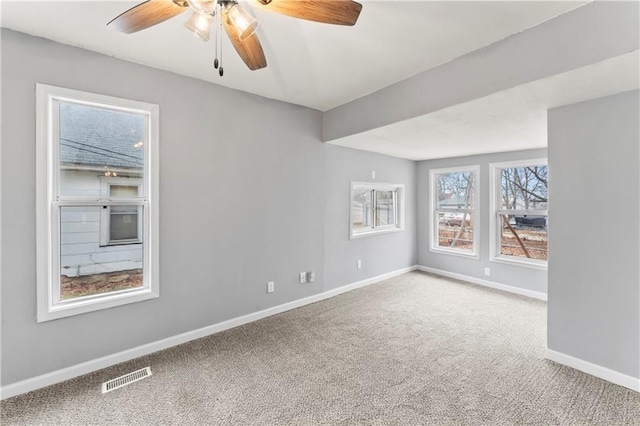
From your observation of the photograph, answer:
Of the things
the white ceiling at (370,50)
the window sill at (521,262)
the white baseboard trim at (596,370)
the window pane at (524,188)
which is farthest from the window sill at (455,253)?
the white baseboard trim at (596,370)

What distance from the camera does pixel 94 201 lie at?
2346 mm

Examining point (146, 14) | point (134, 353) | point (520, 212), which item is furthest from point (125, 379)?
point (520, 212)

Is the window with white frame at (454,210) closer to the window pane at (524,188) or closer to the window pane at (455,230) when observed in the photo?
the window pane at (455,230)

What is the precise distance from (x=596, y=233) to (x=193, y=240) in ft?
11.4

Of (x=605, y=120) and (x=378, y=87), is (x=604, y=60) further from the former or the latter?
(x=378, y=87)

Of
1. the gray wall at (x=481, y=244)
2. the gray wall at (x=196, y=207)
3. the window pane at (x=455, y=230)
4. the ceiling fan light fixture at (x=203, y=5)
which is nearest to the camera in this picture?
the ceiling fan light fixture at (x=203, y=5)

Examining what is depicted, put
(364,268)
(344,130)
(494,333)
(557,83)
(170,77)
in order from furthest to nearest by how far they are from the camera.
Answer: (364,268)
(344,130)
(494,333)
(170,77)
(557,83)

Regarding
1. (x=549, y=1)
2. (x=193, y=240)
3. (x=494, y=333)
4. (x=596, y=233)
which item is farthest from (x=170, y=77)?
(x=494, y=333)

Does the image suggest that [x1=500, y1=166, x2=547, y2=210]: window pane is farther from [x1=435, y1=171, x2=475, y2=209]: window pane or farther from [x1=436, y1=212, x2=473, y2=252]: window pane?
[x1=436, y1=212, x2=473, y2=252]: window pane

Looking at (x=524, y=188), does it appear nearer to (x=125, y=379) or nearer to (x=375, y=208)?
(x=375, y=208)

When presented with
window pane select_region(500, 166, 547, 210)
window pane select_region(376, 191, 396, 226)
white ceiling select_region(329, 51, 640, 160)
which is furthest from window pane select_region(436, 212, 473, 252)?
white ceiling select_region(329, 51, 640, 160)

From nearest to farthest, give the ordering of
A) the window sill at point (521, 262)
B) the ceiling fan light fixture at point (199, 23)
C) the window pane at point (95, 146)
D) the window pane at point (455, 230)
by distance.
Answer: the ceiling fan light fixture at point (199, 23)
the window pane at point (95, 146)
the window sill at point (521, 262)
the window pane at point (455, 230)

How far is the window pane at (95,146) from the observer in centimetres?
226

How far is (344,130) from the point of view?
353cm
